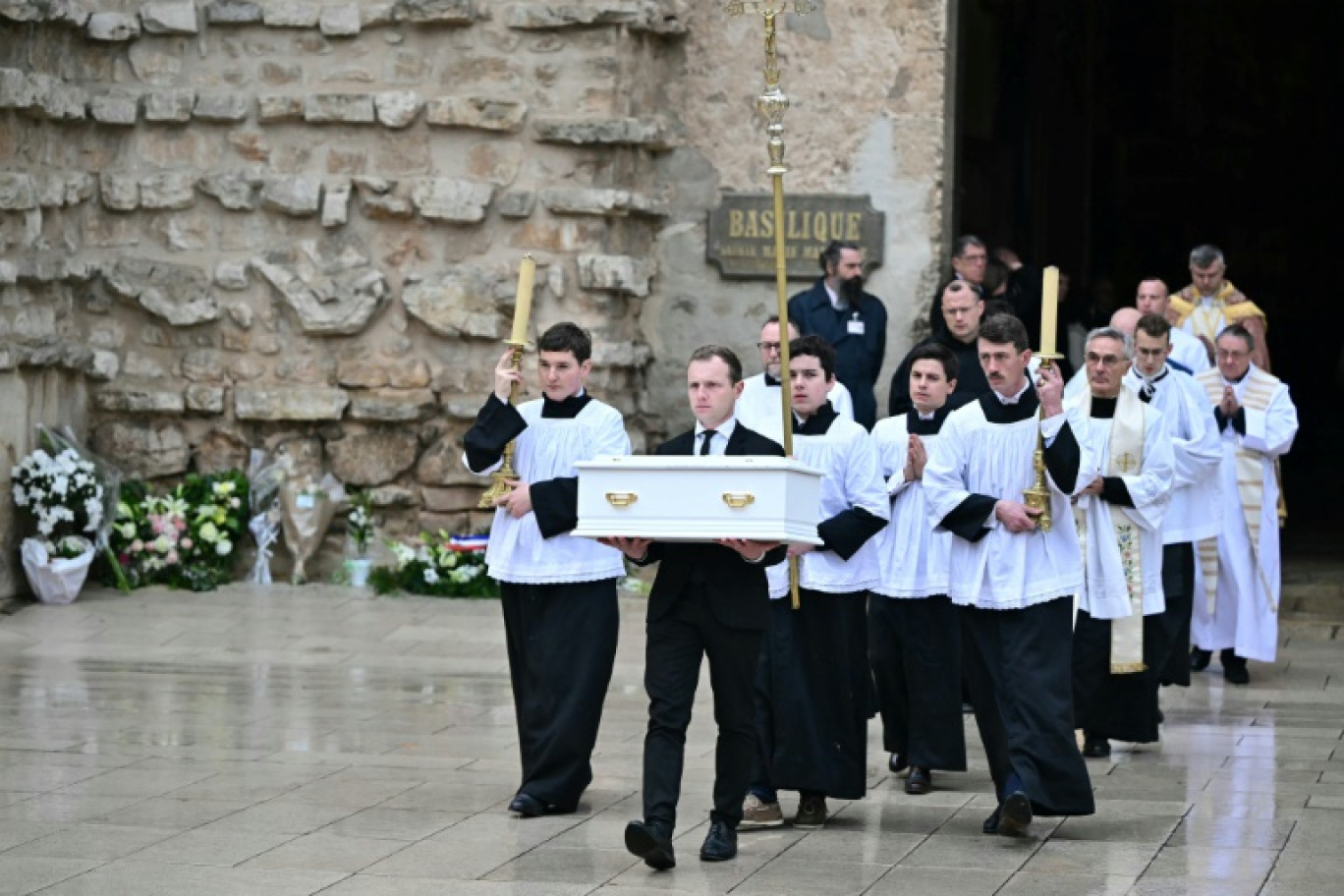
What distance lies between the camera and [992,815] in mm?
8289

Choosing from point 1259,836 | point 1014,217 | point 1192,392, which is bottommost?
point 1259,836

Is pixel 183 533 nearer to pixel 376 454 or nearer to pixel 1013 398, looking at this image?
pixel 376 454

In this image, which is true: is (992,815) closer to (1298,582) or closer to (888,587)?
(888,587)

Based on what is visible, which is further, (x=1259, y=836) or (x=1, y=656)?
(x=1, y=656)

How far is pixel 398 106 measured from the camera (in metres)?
14.2

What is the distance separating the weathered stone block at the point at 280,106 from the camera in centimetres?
1427

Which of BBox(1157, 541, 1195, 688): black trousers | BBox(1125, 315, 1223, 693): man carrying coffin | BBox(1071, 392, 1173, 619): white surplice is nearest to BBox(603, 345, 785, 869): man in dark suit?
BBox(1071, 392, 1173, 619): white surplice

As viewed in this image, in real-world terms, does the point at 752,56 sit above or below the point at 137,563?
above

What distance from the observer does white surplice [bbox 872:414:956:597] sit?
9383 millimetres

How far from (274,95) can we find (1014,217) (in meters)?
7.31

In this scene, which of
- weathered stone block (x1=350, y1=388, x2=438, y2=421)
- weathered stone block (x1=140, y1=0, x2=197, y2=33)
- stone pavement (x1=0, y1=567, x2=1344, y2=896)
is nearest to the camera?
stone pavement (x1=0, y1=567, x2=1344, y2=896)

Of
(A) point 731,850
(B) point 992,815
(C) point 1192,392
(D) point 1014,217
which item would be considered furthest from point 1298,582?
(A) point 731,850

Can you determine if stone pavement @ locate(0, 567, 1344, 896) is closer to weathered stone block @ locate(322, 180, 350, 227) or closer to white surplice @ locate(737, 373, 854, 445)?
white surplice @ locate(737, 373, 854, 445)

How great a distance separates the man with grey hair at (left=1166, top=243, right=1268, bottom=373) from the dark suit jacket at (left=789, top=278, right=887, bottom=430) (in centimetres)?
165
